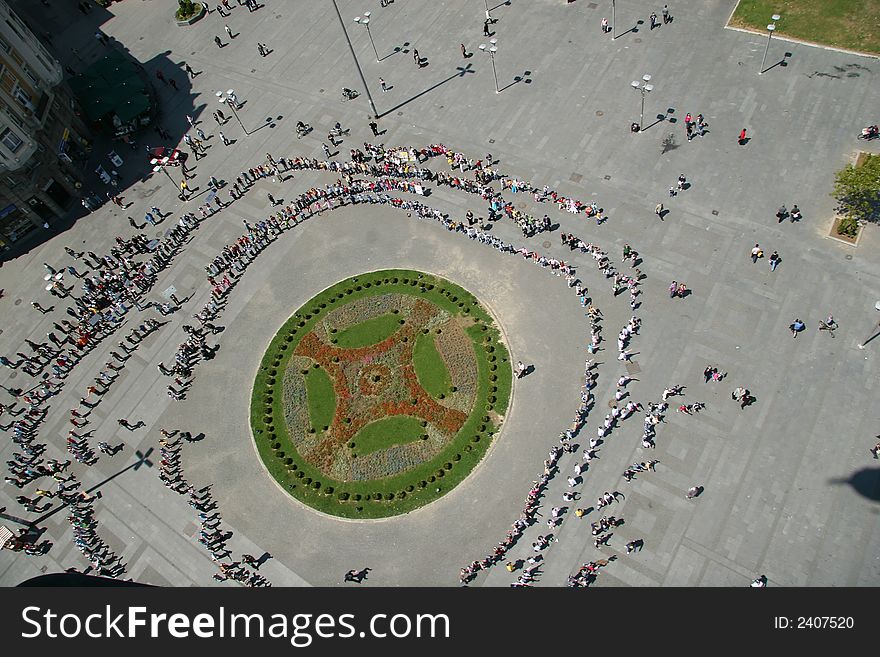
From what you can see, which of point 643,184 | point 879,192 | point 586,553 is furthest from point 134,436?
point 879,192

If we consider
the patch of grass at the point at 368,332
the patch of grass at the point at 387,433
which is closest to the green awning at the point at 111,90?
the patch of grass at the point at 368,332

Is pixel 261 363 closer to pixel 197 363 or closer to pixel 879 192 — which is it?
pixel 197 363

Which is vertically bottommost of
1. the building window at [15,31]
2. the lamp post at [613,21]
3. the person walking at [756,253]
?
the person walking at [756,253]

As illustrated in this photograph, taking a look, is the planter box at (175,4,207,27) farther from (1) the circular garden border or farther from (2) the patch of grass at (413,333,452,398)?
(2) the patch of grass at (413,333,452,398)

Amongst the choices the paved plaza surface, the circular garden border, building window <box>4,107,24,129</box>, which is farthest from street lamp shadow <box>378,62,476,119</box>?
building window <box>4,107,24,129</box>

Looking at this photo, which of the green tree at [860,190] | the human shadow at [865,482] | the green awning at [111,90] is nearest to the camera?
the human shadow at [865,482]

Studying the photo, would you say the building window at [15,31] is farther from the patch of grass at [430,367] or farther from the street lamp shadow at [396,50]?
the patch of grass at [430,367]
